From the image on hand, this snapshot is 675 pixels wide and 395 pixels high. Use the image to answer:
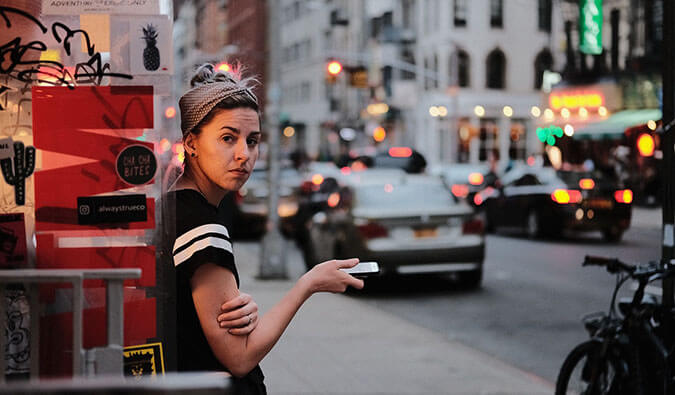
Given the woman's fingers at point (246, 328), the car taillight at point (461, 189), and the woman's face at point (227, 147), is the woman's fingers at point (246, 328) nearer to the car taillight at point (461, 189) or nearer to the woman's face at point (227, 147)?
Result: the woman's face at point (227, 147)

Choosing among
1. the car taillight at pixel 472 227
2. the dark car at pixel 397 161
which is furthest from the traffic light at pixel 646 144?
the car taillight at pixel 472 227

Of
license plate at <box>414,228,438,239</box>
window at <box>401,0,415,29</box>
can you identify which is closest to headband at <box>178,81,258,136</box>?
license plate at <box>414,228,438,239</box>

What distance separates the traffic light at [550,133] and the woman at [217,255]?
120ft

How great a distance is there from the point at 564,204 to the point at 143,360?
18442 millimetres

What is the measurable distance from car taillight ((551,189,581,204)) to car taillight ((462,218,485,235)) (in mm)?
7448

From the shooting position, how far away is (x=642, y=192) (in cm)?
3023

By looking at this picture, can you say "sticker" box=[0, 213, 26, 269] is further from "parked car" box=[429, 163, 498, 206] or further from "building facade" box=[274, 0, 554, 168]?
"building facade" box=[274, 0, 554, 168]

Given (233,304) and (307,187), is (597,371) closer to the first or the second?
(233,304)

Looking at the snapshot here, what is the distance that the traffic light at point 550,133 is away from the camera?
38.0 metres

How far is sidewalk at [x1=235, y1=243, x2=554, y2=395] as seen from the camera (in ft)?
23.6

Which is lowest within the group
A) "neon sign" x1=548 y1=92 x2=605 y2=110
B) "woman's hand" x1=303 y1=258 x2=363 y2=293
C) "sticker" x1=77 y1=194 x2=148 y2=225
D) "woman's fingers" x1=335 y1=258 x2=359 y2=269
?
"woman's hand" x1=303 y1=258 x2=363 y2=293

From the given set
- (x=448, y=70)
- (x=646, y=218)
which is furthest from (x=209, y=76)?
(x=448, y=70)

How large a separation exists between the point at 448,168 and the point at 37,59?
30.0 meters

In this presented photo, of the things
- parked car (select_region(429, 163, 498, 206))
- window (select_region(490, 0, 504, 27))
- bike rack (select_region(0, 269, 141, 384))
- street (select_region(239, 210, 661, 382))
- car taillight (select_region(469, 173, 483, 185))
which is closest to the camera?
bike rack (select_region(0, 269, 141, 384))
